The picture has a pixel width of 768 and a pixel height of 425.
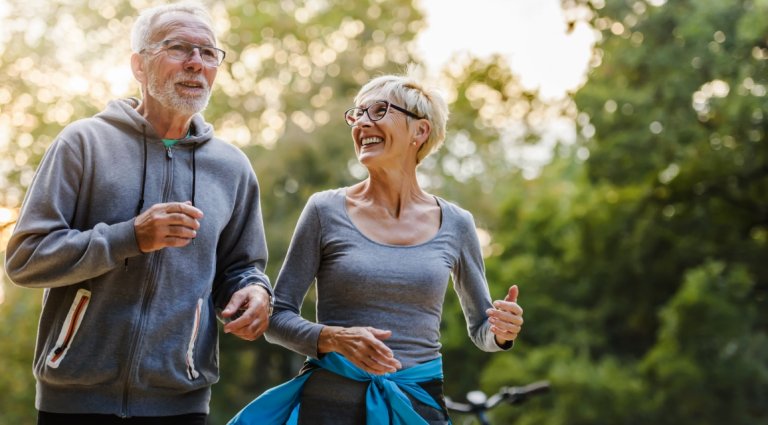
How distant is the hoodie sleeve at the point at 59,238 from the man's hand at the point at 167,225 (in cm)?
4

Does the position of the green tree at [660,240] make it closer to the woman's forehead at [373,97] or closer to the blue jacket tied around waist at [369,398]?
the woman's forehead at [373,97]

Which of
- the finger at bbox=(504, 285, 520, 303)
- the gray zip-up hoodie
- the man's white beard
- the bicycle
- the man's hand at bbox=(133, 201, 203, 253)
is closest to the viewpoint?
the man's hand at bbox=(133, 201, 203, 253)

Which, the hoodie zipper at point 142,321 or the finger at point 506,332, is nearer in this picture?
the hoodie zipper at point 142,321

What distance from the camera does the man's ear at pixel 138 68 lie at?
108 inches

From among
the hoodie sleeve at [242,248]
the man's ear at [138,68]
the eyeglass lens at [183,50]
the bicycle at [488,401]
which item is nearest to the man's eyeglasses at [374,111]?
the hoodie sleeve at [242,248]

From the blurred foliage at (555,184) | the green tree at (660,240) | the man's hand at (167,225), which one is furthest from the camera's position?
the blurred foliage at (555,184)

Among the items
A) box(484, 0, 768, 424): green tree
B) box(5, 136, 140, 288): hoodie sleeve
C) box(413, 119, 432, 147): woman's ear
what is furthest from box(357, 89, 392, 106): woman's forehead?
box(484, 0, 768, 424): green tree

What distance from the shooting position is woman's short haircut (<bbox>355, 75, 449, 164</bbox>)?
3.04 meters

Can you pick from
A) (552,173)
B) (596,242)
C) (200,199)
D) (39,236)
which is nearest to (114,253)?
(39,236)

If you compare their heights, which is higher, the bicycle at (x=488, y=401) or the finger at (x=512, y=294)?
the finger at (x=512, y=294)

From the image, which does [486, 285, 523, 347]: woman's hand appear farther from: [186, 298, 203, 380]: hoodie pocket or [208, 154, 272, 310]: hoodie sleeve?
[186, 298, 203, 380]: hoodie pocket

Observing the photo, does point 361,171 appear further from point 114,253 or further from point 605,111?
point 114,253

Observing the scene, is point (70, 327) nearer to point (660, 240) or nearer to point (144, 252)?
point (144, 252)

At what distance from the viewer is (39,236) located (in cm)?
244
